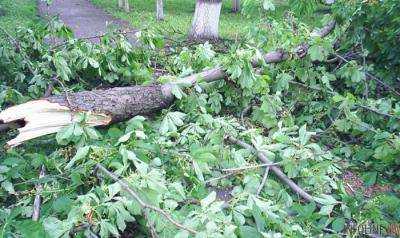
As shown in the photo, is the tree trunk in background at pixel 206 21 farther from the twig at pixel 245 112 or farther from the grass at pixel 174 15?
the twig at pixel 245 112

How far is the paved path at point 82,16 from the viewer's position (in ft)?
38.5

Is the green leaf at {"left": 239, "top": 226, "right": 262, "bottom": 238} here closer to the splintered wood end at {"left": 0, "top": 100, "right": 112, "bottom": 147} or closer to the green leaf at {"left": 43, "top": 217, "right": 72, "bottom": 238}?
the green leaf at {"left": 43, "top": 217, "right": 72, "bottom": 238}

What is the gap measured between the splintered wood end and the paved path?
7.96 meters

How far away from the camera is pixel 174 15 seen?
14.6m

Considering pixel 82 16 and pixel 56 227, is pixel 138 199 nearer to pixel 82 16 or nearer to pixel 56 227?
pixel 56 227

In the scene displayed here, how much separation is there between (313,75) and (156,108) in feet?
4.82

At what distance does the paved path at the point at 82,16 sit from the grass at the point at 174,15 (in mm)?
341

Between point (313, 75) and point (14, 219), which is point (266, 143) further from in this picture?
point (14, 219)

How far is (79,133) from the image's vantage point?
9.33 feet

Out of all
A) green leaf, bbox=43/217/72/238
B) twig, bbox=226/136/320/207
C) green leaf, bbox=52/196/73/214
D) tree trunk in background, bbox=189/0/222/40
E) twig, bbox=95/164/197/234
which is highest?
twig, bbox=95/164/197/234

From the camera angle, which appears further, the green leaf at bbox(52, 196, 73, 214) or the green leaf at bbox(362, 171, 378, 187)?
the green leaf at bbox(362, 171, 378, 187)

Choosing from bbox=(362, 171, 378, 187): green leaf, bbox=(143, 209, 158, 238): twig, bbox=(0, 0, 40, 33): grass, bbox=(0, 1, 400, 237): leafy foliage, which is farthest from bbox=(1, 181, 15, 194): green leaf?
bbox=(0, 0, 40, 33): grass

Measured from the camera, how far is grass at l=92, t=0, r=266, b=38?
12359mm

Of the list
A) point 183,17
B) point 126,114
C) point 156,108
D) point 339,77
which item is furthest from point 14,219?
point 183,17
